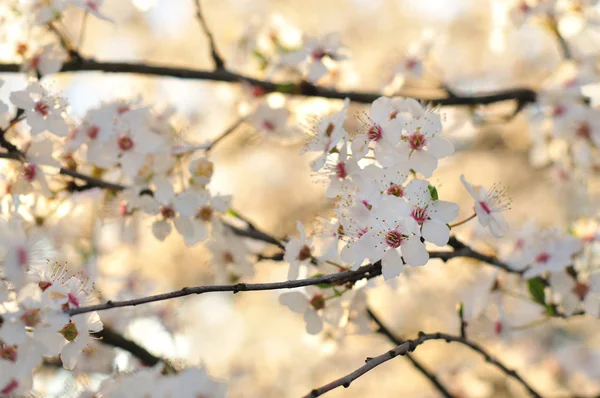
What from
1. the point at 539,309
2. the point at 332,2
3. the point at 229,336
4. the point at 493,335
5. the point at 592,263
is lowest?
the point at 229,336

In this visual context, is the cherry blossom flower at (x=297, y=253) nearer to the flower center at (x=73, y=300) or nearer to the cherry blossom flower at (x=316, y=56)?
the flower center at (x=73, y=300)

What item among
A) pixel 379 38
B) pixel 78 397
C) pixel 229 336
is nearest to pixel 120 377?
pixel 78 397

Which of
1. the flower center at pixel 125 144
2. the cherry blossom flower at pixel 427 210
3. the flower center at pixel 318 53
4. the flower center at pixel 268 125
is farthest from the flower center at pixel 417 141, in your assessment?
the flower center at pixel 268 125

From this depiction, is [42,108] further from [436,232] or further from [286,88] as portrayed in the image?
[436,232]

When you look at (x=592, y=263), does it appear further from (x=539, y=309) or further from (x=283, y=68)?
(x=283, y=68)

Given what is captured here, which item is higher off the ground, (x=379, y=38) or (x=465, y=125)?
(x=465, y=125)
